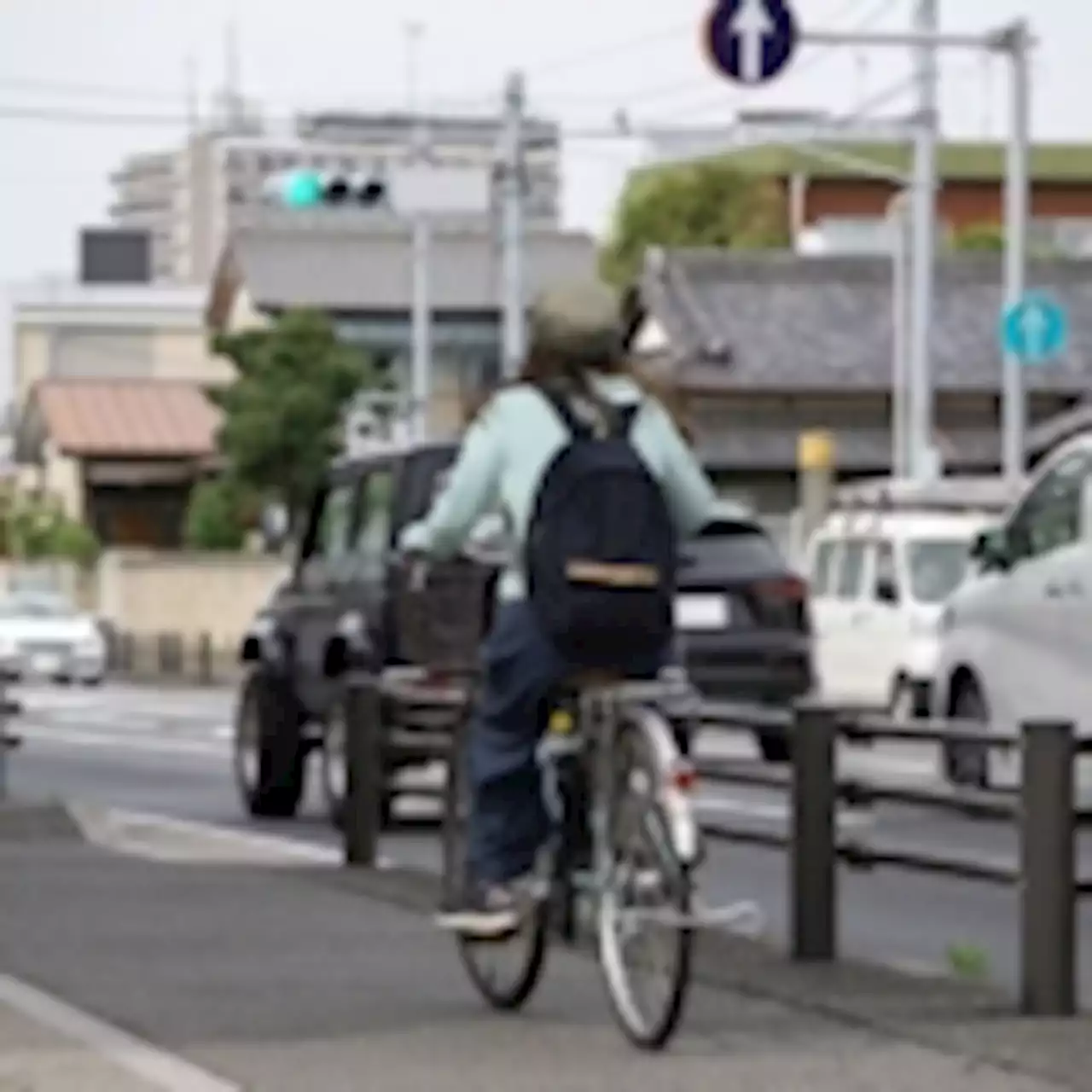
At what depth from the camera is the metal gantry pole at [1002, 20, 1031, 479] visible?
39594 millimetres

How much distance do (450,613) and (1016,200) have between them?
102 ft

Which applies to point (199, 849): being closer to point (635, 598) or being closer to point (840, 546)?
point (635, 598)

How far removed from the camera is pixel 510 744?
32.3ft

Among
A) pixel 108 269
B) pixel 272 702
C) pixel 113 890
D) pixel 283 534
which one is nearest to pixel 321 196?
pixel 283 534

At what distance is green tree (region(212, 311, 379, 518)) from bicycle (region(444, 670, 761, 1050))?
61.9 meters

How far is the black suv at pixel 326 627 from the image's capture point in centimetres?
2020

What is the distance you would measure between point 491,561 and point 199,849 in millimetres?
9138

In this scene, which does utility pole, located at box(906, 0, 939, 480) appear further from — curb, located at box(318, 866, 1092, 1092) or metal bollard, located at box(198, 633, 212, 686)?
curb, located at box(318, 866, 1092, 1092)

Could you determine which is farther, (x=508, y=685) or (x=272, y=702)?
(x=272, y=702)

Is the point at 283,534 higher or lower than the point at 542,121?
lower

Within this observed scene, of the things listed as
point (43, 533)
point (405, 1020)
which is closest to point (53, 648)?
point (43, 533)

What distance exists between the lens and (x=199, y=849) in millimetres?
18766

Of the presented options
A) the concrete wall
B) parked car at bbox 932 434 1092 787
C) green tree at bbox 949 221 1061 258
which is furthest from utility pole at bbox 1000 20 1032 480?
green tree at bbox 949 221 1061 258

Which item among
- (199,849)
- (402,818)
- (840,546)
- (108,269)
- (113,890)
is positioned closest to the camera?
(113,890)
